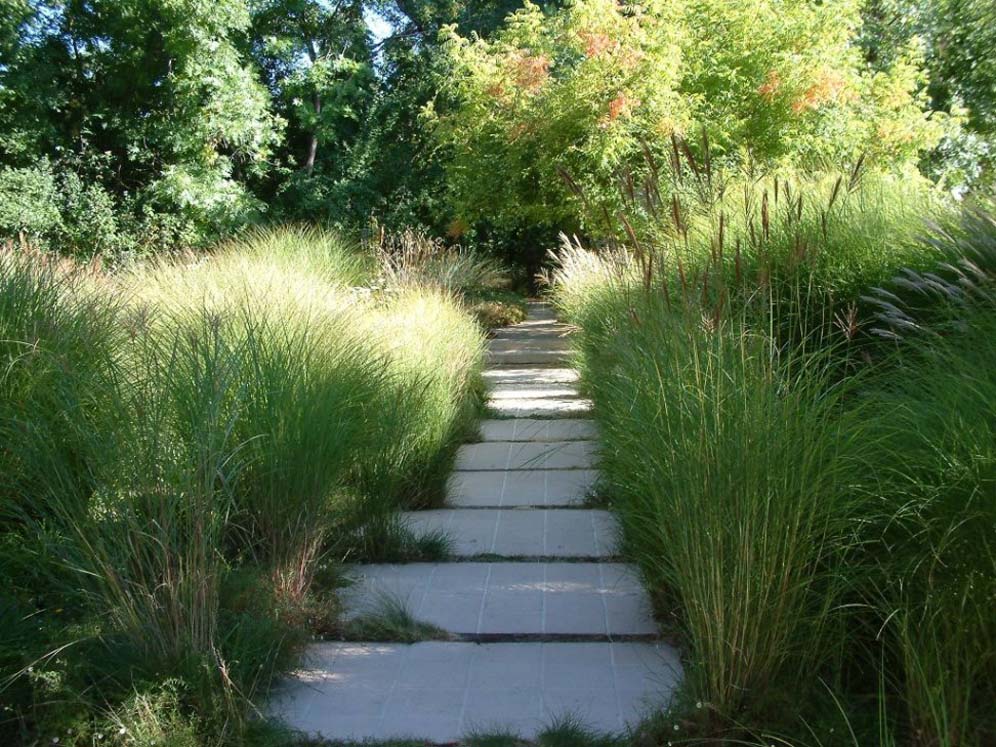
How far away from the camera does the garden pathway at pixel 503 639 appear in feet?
10.2

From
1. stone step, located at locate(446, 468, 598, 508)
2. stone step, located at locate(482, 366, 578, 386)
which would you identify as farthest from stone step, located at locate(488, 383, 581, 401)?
stone step, located at locate(446, 468, 598, 508)

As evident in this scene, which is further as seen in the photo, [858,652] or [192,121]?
[192,121]

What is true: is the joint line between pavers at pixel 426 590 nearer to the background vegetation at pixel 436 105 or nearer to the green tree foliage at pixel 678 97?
the background vegetation at pixel 436 105

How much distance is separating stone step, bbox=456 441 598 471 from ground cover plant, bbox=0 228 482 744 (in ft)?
4.12

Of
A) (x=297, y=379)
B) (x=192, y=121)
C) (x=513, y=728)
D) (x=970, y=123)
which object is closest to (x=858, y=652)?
(x=513, y=728)

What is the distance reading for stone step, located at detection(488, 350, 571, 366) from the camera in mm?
10594

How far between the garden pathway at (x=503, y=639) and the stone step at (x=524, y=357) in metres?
4.51

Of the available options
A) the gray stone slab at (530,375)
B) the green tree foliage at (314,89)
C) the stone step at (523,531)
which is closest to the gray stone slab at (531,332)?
the gray stone slab at (530,375)

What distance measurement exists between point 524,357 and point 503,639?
7334 mm

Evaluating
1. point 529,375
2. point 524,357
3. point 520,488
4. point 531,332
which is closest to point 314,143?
point 531,332

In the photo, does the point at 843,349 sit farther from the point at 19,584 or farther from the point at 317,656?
the point at 19,584

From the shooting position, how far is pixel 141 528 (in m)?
2.87

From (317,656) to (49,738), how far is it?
107 centimetres

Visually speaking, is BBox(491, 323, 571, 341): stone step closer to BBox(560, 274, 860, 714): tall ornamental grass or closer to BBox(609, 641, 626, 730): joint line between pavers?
BBox(609, 641, 626, 730): joint line between pavers
